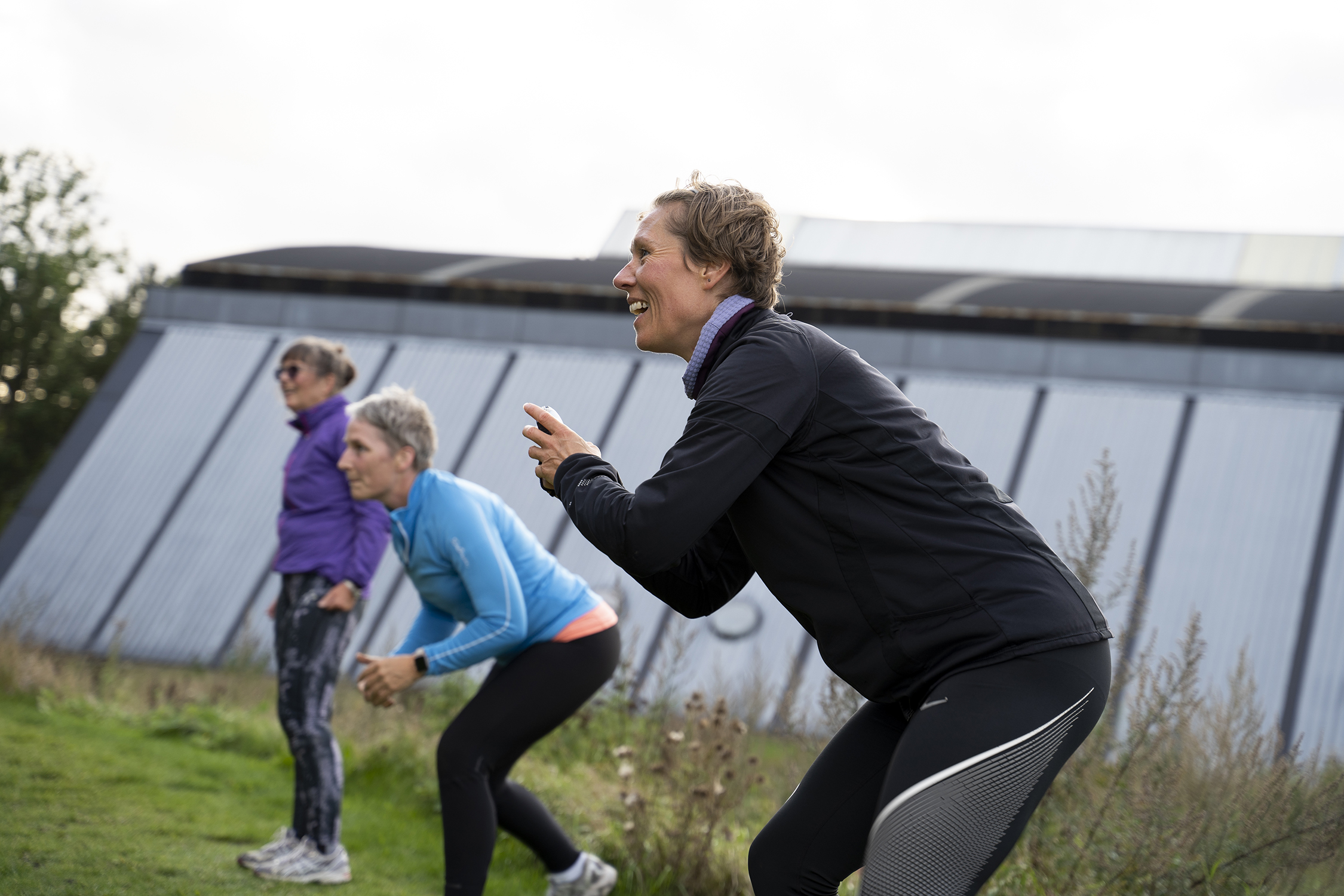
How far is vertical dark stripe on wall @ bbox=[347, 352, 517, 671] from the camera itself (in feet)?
28.0

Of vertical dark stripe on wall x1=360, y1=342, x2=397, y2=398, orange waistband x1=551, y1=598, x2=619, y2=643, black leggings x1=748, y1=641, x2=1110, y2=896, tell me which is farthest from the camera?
vertical dark stripe on wall x1=360, y1=342, x2=397, y2=398

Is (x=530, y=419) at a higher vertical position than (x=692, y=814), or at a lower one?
higher

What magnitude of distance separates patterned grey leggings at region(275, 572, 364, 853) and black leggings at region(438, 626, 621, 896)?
34.3 inches

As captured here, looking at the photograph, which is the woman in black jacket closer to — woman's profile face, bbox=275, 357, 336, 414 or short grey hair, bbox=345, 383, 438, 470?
short grey hair, bbox=345, 383, 438, 470

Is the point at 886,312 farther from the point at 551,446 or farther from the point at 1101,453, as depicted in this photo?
the point at 551,446

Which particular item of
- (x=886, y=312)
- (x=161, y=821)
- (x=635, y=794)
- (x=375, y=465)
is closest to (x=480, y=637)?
(x=375, y=465)

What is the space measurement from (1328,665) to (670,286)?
663cm

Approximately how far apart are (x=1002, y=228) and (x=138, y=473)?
38.2 feet

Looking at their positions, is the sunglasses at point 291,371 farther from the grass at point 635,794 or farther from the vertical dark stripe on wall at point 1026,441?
the vertical dark stripe on wall at point 1026,441

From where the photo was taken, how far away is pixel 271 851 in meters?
4.12

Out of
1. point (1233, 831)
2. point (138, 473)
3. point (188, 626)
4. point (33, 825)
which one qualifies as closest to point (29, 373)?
point (138, 473)

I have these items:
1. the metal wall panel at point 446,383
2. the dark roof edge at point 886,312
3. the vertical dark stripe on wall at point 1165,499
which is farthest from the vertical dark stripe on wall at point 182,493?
the vertical dark stripe on wall at point 1165,499

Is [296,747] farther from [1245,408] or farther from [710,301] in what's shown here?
[1245,408]

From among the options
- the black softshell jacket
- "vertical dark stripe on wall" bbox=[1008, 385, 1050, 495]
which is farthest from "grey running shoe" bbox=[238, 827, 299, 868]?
"vertical dark stripe on wall" bbox=[1008, 385, 1050, 495]
